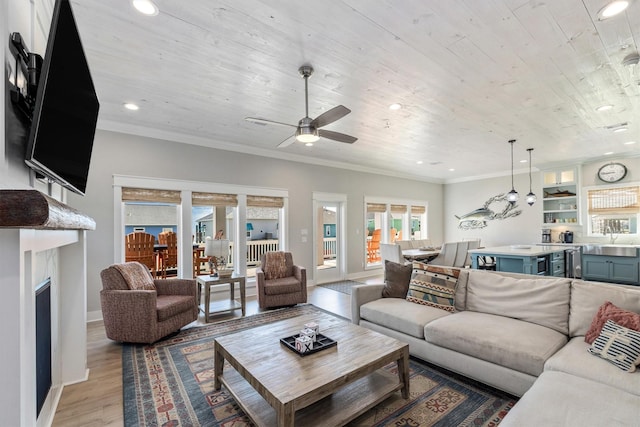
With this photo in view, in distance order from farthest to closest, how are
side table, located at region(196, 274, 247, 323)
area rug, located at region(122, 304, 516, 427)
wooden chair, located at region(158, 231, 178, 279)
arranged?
Result: wooden chair, located at region(158, 231, 178, 279) < side table, located at region(196, 274, 247, 323) < area rug, located at region(122, 304, 516, 427)

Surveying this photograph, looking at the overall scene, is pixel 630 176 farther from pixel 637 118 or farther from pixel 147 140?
pixel 147 140

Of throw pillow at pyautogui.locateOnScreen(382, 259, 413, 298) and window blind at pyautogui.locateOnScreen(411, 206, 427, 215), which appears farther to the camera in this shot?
window blind at pyautogui.locateOnScreen(411, 206, 427, 215)

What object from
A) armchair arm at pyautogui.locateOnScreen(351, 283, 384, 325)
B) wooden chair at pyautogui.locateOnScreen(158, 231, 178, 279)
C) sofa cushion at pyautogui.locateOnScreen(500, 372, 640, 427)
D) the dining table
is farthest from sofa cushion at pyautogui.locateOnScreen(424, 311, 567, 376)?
wooden chair at pyautogui.locateOnScreen(158, 231, 178, 279)

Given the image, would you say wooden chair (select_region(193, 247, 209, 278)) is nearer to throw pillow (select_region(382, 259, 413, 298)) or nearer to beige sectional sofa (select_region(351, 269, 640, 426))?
beige sectional sofa (select_region(351, 269, 640, 426))

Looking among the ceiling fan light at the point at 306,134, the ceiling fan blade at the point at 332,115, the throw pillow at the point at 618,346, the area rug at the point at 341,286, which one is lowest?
the area rug at the point at 341,286

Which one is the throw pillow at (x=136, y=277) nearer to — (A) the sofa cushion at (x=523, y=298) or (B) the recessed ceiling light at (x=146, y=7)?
(B) the recessed ceiling light at (x=146, y=7)

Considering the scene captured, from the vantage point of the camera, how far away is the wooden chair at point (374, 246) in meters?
8.07

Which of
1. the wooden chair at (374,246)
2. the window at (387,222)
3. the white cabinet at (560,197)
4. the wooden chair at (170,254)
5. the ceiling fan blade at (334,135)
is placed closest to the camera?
the ceiling fan blade at (334,135)

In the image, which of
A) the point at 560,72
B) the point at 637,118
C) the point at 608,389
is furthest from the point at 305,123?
the point at 637,118

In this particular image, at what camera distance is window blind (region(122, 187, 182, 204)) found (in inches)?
177

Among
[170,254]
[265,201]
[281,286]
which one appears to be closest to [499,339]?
[281,286]

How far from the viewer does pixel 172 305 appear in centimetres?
350

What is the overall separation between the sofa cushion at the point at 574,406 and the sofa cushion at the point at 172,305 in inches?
130

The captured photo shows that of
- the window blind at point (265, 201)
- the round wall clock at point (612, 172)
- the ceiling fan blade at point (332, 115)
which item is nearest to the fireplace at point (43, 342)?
the ceiling fan blade at point (332, 115)
